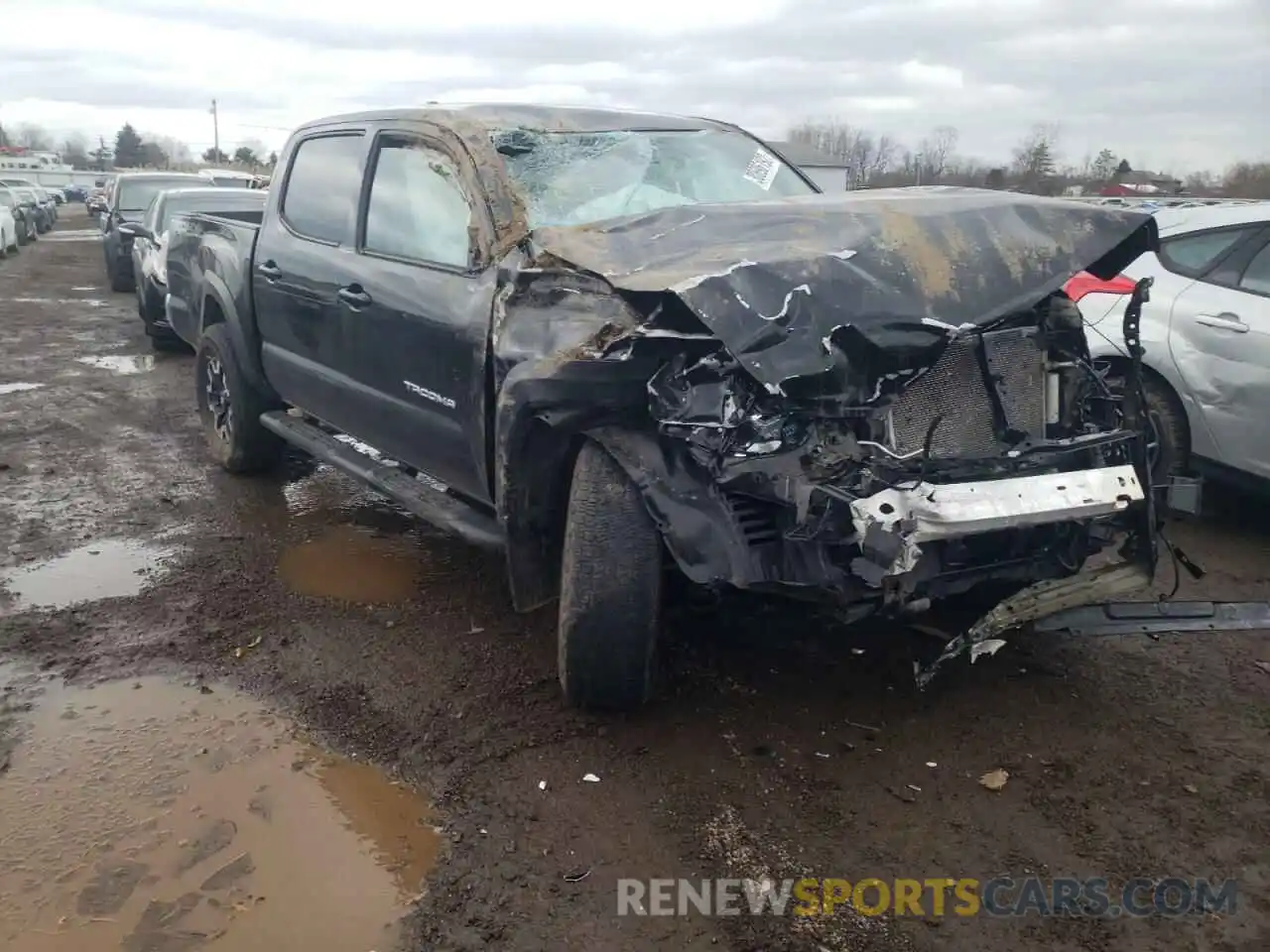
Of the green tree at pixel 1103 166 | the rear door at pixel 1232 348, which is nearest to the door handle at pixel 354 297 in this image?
the rear door at pixel 1232 348

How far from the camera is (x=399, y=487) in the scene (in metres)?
4.24

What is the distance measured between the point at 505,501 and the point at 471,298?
76cm

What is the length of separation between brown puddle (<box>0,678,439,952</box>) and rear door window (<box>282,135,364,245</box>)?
219cm

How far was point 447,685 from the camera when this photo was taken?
11.8 feet

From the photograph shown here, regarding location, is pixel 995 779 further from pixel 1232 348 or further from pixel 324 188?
pixel 324 188

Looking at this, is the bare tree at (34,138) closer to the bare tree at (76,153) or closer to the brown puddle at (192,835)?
the bare tree at (76,153)

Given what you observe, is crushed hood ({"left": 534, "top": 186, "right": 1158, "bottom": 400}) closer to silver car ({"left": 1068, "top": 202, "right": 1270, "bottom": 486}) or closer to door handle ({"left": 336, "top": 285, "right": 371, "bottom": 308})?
door handle ({"left": 336, "top": 285, "right": 371, "bottom": 308})

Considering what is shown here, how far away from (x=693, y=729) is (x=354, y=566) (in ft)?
6.92

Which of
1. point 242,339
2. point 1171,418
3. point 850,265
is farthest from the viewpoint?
point 242,339

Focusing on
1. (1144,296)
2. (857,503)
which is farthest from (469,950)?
(1144,296)

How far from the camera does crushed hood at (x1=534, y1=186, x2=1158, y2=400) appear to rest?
2756mm

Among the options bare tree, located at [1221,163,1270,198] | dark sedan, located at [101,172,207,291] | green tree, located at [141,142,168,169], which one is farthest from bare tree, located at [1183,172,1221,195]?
green tree, located at [141,142,168,169]

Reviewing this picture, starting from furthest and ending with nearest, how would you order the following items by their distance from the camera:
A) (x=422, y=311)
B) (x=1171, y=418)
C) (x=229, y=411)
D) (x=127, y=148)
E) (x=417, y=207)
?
(x=127, y=148), (x=229, y=411), (x=1171, y=418), (x=417, y=207), (x=422, y=311)

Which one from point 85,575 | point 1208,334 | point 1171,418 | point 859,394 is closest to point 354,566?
point 85,575
